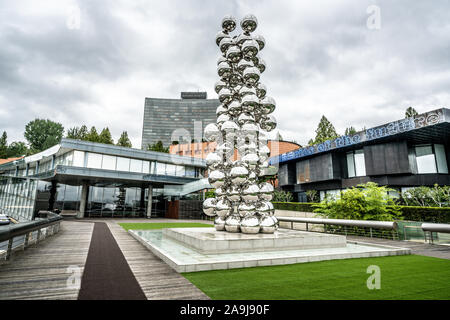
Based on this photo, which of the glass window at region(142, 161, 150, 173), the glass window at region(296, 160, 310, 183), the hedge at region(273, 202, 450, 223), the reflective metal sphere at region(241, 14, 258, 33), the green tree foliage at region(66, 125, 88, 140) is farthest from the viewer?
the green tree foliage at region(66, 125, 88, 140)

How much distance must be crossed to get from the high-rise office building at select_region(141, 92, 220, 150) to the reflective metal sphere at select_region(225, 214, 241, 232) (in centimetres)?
15932

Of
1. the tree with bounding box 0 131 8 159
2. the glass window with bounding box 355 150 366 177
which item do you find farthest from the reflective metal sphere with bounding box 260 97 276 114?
the tree with bounding box 0 131 8 159

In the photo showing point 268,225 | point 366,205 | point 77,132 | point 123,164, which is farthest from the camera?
point 77,132

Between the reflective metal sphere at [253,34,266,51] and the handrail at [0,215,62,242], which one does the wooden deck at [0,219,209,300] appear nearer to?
the handrail at [0,215,62,242]

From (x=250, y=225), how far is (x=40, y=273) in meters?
6.13

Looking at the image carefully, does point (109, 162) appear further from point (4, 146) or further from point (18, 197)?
point (4, 146)

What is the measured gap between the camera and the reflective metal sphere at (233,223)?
9.43 metres

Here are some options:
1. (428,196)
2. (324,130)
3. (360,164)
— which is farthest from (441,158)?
(324,130)

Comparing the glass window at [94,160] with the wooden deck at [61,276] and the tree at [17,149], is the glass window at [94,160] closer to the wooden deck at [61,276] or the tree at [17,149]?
the wooden deck at [61,276]

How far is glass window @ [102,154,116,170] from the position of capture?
29.9 m

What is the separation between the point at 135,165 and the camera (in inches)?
1266
